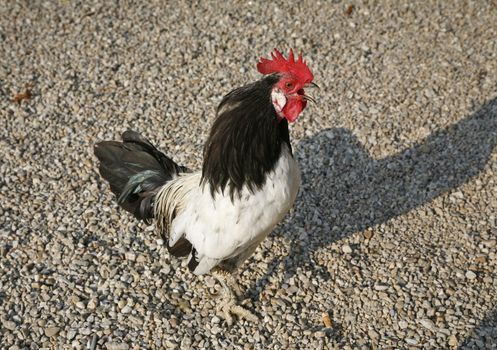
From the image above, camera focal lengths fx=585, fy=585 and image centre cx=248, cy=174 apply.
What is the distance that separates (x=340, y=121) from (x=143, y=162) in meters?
2.73

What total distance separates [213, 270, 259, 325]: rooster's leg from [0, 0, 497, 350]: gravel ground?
87 mm

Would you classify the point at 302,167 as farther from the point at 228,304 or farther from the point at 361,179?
the point at 228,304

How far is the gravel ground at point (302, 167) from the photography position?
16.8ft

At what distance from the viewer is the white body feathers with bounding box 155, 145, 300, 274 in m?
4.29

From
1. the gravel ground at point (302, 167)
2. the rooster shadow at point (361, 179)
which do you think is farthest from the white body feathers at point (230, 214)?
the rooster shadow at point (361, 179)

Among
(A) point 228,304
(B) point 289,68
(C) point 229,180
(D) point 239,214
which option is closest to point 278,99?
(B) point 289,68

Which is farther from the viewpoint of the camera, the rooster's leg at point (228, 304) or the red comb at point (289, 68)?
the rooster's leg at point (228, 304)

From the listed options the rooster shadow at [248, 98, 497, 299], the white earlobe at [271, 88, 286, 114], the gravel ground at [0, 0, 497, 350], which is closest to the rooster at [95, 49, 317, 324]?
the white earlobe at [271, 88, 286, 114]

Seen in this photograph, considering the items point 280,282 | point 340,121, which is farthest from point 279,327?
point 340,121

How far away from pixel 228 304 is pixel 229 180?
4.70 feet

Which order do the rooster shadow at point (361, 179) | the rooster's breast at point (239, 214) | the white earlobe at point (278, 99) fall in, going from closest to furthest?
1. the white earlobe at point (278, 99)
2. the rooster's breast at point (239, 214)
3. the rooster shadow at point (361, 179)

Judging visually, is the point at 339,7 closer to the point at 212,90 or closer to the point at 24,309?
the point at 212,90

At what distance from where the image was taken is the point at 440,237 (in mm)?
5734

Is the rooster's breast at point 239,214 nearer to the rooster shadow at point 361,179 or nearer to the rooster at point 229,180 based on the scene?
the rooster at point 229,180
